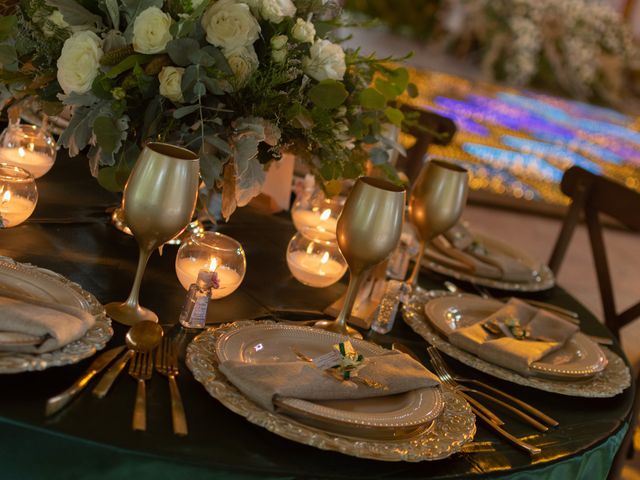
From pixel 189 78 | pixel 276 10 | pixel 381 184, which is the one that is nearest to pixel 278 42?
pixel 276 10

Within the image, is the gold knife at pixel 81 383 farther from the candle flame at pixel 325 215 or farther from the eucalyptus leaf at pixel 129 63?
the candle flame at pixel 325 215

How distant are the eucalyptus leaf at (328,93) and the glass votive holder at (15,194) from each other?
1.42 feet

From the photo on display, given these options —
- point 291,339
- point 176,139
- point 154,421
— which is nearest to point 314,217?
point 176,139

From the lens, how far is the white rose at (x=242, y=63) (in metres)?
1.16

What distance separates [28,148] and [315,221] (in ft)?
1.73

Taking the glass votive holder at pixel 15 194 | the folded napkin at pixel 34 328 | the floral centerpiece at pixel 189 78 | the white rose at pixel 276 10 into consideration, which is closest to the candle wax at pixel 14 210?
the glass votive holder at pixel 15 194

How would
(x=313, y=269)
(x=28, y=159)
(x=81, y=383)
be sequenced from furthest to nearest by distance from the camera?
1. (x=28, y=159)
2. (x=313, y=269)
3. (x=81, y=383)

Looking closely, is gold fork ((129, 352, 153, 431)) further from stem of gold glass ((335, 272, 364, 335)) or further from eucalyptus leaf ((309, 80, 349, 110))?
eucalyptus leaf ((309, 80, 349, 110))

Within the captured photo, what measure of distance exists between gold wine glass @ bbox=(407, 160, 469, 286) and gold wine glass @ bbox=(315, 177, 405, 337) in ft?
0.82

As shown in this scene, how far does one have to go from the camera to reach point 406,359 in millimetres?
1037

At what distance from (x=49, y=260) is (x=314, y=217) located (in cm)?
54

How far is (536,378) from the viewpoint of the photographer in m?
1.20

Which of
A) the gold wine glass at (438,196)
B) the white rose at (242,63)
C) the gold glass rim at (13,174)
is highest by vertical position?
the white rose at (242,63)

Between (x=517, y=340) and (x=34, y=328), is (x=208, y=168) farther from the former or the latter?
(x=517, y=340)
